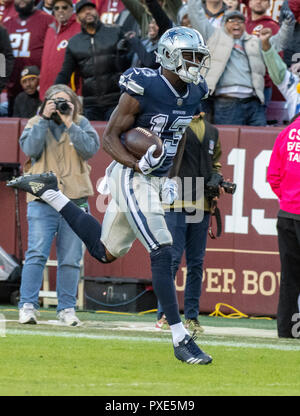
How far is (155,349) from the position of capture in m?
6.37

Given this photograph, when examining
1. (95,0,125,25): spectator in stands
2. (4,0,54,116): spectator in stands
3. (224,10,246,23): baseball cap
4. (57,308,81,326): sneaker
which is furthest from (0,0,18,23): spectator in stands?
(57,308,81,326): sneaker

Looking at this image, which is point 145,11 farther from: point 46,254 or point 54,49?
point 46,254

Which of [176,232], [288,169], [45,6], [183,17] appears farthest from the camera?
[45,6]

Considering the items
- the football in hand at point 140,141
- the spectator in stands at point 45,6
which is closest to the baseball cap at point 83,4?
the spectator in stands at point 45,6

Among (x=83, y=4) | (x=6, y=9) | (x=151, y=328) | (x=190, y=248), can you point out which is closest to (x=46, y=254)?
(x=151, y=328)

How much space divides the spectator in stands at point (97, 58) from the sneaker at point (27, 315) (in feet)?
10.8

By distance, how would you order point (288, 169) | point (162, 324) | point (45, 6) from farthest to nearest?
point (45, 6)
point (162, 324)
point (288, 169)

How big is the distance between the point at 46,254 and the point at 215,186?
1556 millimetres

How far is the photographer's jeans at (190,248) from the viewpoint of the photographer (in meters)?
7.99

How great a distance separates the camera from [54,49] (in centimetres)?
1114

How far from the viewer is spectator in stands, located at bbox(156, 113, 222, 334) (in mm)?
8016
